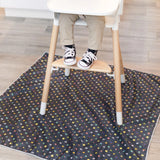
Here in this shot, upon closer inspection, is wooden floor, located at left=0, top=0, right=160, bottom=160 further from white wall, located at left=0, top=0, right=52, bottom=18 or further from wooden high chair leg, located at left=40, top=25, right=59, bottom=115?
wooden high chair leg, located at left=40, top=25, right=59, bottom=115

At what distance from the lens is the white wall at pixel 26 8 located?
101 inches

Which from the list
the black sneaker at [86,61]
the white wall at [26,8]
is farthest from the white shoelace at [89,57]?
the white wall at [26,8]

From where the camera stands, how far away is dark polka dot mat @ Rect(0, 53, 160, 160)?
4.91ft

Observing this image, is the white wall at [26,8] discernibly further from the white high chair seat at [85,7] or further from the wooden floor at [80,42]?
the white high chair seat at [85,7]

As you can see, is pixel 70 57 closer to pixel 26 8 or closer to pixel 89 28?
pixel 89 28

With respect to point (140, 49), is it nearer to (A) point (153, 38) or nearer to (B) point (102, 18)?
(A) point (153, 38)

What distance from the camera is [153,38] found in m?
2.44

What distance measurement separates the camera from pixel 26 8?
2.61 meters

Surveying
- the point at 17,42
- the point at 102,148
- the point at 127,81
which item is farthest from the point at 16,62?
the point at 102,148

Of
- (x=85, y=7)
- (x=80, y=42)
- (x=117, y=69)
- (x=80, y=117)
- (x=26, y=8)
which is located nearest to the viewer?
(x=85, y=7)

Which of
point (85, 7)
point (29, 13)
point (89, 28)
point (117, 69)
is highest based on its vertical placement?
point (85, 7)

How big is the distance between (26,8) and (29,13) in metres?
0.13

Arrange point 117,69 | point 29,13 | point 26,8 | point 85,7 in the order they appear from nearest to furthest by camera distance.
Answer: point 85,7 → point 117,69 → point 26,8 → point 29,13

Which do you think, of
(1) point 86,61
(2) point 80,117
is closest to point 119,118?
(2) point 80,117
